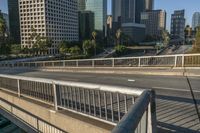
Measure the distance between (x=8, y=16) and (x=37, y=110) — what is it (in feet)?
597

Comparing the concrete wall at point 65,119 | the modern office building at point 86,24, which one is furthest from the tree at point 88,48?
the concrete wall at point 65,119

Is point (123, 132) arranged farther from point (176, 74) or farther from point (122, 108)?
point (176, 74)

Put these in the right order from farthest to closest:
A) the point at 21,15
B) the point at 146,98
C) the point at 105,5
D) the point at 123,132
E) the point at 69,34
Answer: the point at 105,5 → the point at 69,34 → the point at 21,15 → the point at 146,98 → the point at 123,132

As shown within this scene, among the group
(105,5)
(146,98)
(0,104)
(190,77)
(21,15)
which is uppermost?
(105,5)

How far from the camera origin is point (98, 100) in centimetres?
660

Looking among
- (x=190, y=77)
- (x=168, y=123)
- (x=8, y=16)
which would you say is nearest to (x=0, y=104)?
(x=168, y=123)

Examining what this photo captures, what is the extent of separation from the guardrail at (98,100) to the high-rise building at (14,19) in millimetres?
162622

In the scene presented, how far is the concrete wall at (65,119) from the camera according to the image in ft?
18.0

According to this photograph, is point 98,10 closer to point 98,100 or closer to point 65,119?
point 98,100

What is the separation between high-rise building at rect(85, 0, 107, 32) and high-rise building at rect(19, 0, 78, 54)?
34627mm

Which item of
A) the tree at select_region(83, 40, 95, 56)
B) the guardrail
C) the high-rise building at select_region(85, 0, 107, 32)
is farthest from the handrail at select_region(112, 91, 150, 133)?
the high-rise building at select_region(85, 0, 107, 32)

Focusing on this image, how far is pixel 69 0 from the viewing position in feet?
559

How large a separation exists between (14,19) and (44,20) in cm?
3745

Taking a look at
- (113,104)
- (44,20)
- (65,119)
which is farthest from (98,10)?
(65,119)
